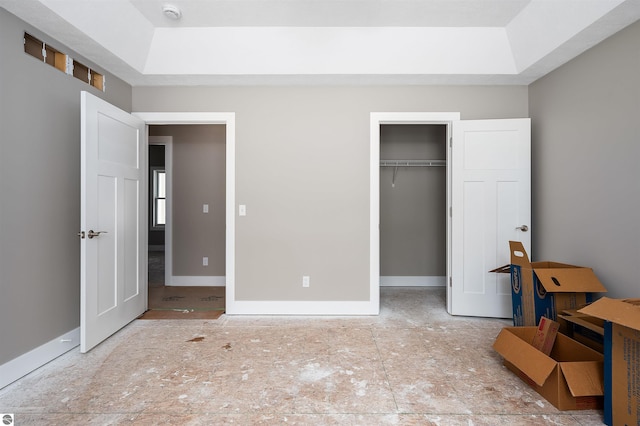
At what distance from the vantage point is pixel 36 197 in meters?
2.27

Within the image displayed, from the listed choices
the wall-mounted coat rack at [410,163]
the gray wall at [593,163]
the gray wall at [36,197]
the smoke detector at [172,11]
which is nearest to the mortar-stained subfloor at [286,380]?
the gray wall at [36,197]

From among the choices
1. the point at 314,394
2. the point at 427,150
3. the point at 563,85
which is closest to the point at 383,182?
the point at 427,150

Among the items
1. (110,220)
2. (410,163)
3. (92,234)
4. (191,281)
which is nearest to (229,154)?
(110,220)

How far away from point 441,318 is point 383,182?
78.2 inches

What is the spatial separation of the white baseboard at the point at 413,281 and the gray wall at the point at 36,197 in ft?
11.6

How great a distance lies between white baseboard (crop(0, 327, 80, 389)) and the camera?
6.72 feet

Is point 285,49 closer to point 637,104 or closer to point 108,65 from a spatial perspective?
point 108,65

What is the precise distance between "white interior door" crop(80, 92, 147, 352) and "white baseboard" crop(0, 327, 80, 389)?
19cm

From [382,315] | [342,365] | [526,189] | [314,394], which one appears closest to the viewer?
[314,394]

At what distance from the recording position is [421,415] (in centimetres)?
176

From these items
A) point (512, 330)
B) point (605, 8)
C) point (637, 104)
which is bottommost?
point (512, 330)

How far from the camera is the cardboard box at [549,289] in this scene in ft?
7.43

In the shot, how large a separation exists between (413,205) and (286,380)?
3.09 metres

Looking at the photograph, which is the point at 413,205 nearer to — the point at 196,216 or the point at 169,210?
the point at 196,216
